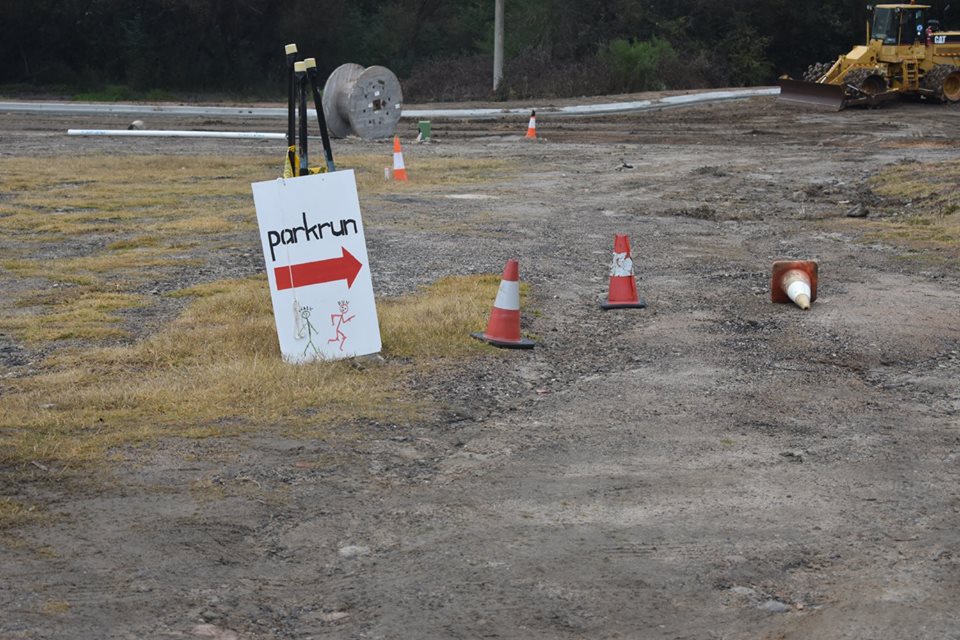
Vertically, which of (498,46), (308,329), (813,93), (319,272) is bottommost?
(308,329)

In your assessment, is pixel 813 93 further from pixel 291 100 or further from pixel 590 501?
pixel 590 501

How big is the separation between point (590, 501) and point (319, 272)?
10.6 ft

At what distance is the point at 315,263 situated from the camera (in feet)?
28.6

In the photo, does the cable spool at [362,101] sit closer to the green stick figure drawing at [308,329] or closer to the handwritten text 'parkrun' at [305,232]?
the handwritten text 'parkrun' at [305,232]

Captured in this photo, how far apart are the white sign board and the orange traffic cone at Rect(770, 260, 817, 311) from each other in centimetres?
415

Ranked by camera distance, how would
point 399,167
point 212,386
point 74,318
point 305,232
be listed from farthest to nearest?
point 399,167 < point 74,318 < point 305,232 < point 212,386

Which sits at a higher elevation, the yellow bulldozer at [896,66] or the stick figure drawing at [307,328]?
the yellow bulldozer at [896,66]

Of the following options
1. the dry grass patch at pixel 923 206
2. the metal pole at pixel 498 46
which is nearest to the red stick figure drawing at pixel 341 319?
the dry grass patch at pixel 923 206

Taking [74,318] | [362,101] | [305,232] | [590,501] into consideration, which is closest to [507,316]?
[305,232]

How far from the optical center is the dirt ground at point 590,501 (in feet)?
16.6

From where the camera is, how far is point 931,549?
5680 mm

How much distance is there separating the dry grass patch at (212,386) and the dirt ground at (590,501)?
29 centimetres

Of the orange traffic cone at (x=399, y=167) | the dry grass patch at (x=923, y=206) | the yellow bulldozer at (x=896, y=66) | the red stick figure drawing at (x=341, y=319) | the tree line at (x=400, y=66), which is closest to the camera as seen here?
the red stick figure drawing at (x=341, y=319)

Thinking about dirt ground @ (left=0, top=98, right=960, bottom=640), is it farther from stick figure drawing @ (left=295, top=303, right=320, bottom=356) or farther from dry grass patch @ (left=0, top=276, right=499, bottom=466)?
stick figure drawing @ (left=295, top=303, right=320, bottom=356)
